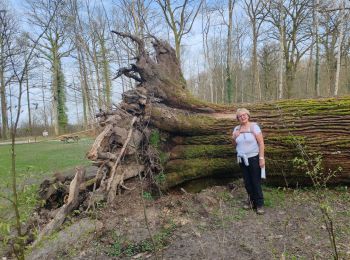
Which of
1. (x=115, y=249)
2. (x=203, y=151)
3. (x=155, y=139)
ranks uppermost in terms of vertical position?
(x=155, y=139)

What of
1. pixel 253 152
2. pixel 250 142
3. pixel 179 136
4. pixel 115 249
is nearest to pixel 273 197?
pixel 253 152

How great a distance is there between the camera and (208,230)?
4340 millimetres

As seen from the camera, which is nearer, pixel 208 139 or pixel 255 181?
pixel 255 181

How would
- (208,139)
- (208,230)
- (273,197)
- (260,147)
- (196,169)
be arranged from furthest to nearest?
1. (208,139)
2. (196,169)
3. (273,197)
4. (260,147)
5. (208,230)

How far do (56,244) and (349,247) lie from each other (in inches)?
142

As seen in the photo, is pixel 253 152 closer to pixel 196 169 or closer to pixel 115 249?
pixel 196 169

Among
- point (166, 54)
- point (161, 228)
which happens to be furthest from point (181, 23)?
point (161, 228)

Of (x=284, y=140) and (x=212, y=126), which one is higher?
(x=212, y=126)

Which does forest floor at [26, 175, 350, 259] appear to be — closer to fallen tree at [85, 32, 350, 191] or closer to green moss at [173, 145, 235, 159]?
fallen tree at [85, 32, 350, 191]

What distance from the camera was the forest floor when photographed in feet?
12.1

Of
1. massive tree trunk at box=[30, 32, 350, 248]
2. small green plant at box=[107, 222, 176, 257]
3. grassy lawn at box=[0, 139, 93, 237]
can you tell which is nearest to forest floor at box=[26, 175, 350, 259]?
small green plant at box=[107, 222, 176, 257]

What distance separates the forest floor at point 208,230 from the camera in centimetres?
370

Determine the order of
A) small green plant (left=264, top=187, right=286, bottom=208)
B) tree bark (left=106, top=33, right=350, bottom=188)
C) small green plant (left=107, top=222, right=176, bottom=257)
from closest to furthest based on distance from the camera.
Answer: small green plant (left=107, top=222, right=176, bottom=257), small green plant (left=264, top=187, right=286, bottom=208), tree bark (left=106, top=33, right=350, bottom=188)

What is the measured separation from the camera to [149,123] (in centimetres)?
633
